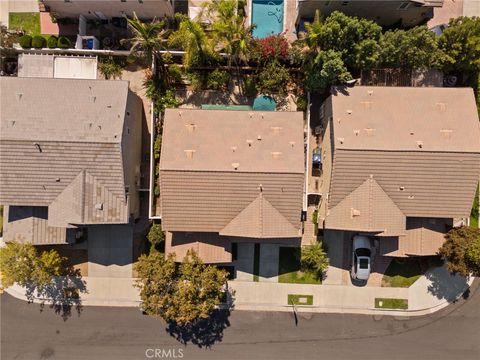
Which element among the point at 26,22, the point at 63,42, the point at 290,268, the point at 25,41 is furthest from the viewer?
the point at 26,22

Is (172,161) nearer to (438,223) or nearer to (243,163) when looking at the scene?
(243,163)

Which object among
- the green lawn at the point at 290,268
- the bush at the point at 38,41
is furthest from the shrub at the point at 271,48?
the bush at the point at 38,41

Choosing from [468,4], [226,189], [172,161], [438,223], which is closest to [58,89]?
[172,161]

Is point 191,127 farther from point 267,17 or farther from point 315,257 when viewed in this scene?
point 315,257

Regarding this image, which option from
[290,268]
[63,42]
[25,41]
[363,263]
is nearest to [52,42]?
[63,42]

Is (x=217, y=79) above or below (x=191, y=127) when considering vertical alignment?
above

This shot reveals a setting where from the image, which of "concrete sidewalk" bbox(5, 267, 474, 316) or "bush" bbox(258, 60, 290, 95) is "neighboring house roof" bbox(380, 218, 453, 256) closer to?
"concrete sidewalk" bbox(5, 267, 474, 316)
